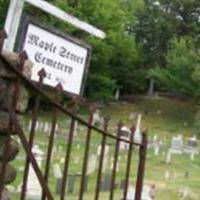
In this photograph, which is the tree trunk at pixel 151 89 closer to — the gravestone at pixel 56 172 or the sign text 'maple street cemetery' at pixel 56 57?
the gravestone at pixel 56 172

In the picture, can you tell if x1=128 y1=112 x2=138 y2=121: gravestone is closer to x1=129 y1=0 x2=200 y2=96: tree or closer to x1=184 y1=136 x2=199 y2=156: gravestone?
x1=129 y1=0 x2=200 y2=96: tree

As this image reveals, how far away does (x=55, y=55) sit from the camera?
172 inches

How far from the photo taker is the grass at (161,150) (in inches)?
550

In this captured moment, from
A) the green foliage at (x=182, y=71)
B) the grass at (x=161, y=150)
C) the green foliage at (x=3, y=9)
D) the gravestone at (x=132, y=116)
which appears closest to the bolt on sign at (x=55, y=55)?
the grass at (x=161, y=150)

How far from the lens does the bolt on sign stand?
4277mm

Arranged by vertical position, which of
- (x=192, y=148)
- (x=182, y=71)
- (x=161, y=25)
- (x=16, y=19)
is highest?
(x=161, y=25)

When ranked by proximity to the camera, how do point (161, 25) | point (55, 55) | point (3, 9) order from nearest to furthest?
point (55, 55) → point (3, 9) → point (161, 25)

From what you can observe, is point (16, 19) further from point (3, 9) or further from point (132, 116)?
point (3, 9)

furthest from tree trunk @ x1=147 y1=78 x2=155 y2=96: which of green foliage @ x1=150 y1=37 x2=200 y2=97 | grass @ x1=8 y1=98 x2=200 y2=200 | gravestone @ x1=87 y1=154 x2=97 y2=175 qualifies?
gravestone @ x1=87 y1=154 x2=97 y2=175

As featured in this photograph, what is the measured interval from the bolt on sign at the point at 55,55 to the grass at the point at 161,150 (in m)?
3.04

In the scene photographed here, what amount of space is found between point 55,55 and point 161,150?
1961cm

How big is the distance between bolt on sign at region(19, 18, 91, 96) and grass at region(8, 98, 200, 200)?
3042 millimetres

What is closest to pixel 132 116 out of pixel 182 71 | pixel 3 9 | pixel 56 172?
pixel 182 71

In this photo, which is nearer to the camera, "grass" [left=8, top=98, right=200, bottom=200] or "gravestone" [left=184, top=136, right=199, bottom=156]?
"grass" [left=8, top=98, right=200, bottom=200]
